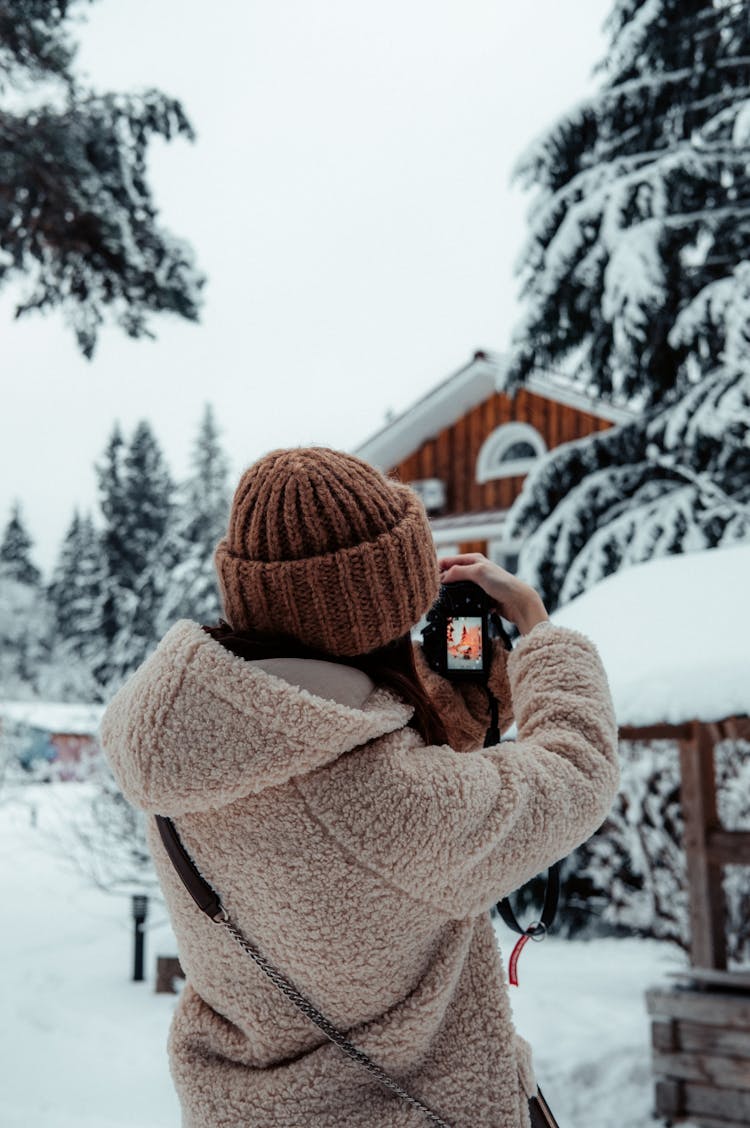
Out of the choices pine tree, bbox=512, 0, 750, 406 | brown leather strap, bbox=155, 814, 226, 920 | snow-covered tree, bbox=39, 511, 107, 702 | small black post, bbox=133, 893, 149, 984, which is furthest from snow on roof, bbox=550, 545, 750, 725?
snow-covered tree, bbox=39, 511, 107, 702

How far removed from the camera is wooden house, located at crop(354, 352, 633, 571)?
1339cm

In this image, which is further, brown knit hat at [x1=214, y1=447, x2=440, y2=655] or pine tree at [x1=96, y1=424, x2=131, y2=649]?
pine tree at [x1=96, y1=424, x2=131, y2=649]

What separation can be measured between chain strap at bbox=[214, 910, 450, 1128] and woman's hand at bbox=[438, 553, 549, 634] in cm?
56

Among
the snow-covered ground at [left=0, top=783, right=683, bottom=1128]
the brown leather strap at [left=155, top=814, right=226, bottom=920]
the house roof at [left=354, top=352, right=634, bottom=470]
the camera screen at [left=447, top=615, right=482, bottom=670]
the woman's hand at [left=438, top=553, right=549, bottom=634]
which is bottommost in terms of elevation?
the snow-covered ground at [left=0, top=783, right=683, bottom=1128]

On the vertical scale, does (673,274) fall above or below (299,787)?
above

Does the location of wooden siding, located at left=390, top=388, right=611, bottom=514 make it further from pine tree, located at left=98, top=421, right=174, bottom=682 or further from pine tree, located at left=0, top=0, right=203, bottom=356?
pine tree, located at left=98, top=421, right=174, bottom=682

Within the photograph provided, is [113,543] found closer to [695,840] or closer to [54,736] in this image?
[54,736]

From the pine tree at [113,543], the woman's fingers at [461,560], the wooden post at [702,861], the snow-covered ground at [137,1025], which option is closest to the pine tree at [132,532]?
the pine tree at [113,543]

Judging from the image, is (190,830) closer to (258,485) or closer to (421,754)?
(421,754)

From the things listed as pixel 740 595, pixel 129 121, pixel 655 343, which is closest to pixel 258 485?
pixel 740 595

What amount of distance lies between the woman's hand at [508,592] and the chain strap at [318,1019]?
0.56m

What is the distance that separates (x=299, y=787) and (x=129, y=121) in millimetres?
7023

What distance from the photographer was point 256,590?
1179 mm

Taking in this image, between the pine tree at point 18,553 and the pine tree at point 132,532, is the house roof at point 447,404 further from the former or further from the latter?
the pine tree at point 18,553
